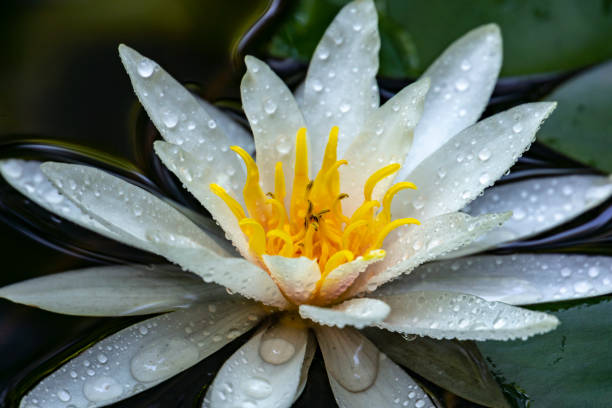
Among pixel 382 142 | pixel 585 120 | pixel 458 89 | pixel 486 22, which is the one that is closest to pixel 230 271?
pixel 382 142

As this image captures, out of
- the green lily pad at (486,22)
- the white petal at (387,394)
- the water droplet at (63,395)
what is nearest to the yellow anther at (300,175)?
the white petal at (387,394)

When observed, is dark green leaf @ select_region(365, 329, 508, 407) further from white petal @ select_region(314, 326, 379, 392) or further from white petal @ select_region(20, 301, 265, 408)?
white petal @ select_region(20, 301, 265, 408)

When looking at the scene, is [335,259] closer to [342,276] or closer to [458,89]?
[342,276]

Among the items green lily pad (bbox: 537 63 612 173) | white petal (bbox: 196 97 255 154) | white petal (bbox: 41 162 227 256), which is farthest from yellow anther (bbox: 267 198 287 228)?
green lily pad (bbox: 537 63 612 173)

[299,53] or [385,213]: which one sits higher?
[299,53]

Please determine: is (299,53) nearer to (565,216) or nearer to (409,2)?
(409,2)

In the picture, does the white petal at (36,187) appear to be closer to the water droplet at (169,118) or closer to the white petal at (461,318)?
the water droplet at (169,118)

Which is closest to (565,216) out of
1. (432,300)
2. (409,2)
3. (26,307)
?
(432,300)
